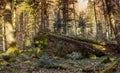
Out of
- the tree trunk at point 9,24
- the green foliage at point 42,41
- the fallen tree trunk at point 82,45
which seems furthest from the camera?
the green foliage at point 42,41

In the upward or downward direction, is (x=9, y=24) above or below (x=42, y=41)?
above

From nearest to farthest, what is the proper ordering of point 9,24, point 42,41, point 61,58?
1. point 9,24
2. point 61,58
3. point 42,41

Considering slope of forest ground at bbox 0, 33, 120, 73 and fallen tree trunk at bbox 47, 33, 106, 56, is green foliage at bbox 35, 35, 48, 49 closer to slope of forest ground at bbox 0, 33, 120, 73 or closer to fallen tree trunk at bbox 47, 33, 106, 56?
slope of forest ground at bbox 0, 33, 120, 73

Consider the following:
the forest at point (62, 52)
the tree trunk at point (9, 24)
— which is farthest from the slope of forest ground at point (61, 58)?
the tree trunk at point (9, 24)

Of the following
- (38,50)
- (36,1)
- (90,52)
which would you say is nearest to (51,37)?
(38,50)

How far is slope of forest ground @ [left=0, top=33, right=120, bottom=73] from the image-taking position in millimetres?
15398

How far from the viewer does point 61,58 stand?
72.1 ft

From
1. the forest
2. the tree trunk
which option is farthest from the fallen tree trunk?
the tree trunk

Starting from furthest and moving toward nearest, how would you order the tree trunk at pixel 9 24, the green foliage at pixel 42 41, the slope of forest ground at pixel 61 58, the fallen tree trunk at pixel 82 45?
the green foliage at pixel 42 41
the tree trunk at pixel 9 24
the fallen tree trunk at pixel 82 45
the slope of forest ground at pixel 61 58

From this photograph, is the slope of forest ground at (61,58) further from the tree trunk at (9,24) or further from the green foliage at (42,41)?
the tree trunk at (9,24)

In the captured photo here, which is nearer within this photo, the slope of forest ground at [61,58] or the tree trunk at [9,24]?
the slope of forest ground at [61,58]

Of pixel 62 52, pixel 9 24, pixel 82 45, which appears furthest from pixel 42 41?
pixel 82 45

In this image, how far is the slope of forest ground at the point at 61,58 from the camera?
1540cm

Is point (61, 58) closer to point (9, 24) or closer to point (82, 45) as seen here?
point (82, 45)
